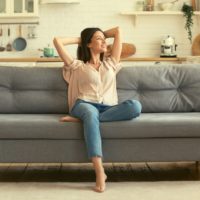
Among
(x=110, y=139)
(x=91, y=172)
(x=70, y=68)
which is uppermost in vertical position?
(x=70, y=68)

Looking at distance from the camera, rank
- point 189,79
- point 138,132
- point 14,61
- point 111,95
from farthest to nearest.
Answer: point 14,61
point 189,79
point 111,95
point 138,132

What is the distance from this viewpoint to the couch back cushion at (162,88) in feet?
10.6

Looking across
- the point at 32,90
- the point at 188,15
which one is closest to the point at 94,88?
the point at 32,90

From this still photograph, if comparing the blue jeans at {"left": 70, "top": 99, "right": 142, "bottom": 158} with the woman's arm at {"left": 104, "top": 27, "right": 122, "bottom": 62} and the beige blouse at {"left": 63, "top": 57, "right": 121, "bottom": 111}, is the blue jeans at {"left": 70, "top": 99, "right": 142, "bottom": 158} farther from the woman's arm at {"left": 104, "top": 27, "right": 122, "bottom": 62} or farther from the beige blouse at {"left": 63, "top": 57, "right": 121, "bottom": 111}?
the woman's arm at {"left": 104, "top": 27, "right": 122, "bottom": 62}

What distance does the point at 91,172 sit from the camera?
3.12 metres

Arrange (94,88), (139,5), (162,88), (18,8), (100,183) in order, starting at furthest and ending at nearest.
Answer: (139,5), (18,8), (162,88), (94,88), (100,183)

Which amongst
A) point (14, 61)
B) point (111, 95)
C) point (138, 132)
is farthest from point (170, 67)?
point (14, 61)

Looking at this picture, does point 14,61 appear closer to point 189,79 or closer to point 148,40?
point 148,40

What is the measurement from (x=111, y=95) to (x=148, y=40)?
10.2 ft

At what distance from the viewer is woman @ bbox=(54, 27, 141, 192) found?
2.60 metres

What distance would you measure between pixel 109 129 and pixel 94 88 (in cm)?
44

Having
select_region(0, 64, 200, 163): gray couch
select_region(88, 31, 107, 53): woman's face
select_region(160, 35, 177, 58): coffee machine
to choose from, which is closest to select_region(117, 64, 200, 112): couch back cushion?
select_region(88, 31, 107, 53): woman's face

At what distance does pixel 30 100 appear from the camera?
3.20 m

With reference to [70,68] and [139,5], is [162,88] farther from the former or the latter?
[139,5]
